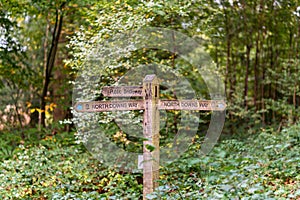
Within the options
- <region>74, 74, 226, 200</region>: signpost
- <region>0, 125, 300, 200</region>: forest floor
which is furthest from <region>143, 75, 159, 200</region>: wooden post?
<region>0, 125, 300, 200</region>: forest floor

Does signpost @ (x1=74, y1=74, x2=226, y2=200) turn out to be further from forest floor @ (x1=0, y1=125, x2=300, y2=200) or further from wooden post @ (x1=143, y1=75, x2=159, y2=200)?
forest floor @ (x1=0, y1=125, x2=300, y2=200)

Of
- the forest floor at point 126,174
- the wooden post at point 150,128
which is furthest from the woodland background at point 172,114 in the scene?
the wooden post at point 150,128

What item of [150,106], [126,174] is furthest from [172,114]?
[150,106]

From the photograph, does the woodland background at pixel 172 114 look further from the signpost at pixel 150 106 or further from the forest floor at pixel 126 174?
the signpost at pixel 150 106

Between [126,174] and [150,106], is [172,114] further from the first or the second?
[150,106]

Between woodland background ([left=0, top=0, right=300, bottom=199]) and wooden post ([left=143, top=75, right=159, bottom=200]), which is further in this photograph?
woodland background ([left=0, top=0, right=300, bottom=199])

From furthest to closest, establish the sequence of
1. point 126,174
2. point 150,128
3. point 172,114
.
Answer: point 172,114 → point 126,174 → point 150,128

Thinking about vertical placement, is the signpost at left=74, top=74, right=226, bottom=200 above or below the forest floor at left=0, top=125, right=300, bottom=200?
above

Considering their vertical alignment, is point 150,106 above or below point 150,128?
above

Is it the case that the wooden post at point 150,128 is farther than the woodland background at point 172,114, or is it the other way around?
the woodland background at point 172,114

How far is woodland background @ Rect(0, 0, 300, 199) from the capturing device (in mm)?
4465

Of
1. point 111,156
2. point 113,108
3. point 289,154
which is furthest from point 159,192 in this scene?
point 111,156

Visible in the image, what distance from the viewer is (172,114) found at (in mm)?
6863

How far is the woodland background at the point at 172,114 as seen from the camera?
4465 mm
